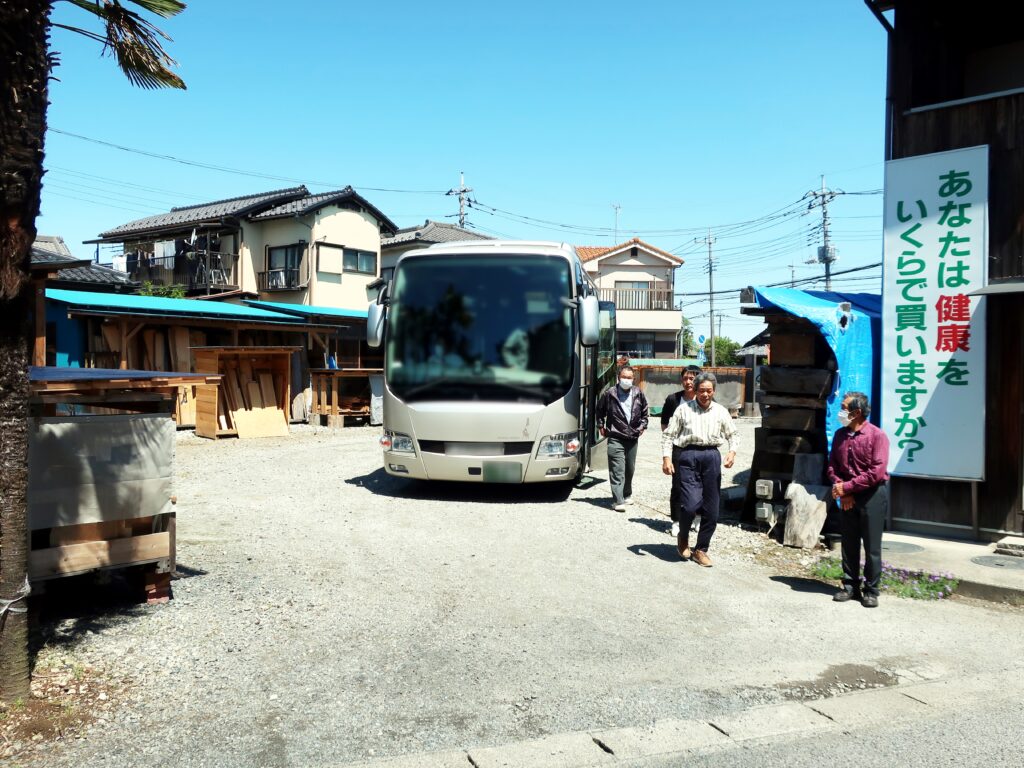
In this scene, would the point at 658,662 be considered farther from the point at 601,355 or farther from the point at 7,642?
the point at 601,355

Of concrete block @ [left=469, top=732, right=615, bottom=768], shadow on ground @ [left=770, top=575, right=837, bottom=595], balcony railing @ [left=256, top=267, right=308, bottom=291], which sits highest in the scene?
balcony railing @ [left=256, top=267, right=308, bottom=291]

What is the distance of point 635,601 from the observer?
6.28 meters

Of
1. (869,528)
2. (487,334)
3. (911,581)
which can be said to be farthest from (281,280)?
(869,528)

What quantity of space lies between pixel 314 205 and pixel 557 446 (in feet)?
69.6

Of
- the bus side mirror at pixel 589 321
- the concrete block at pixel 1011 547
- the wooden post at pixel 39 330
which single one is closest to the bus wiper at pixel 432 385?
the bus side mirror at pixel 589 321

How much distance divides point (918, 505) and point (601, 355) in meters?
5.27

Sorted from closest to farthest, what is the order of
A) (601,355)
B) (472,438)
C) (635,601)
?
(635,601), (472,438), (601,355)

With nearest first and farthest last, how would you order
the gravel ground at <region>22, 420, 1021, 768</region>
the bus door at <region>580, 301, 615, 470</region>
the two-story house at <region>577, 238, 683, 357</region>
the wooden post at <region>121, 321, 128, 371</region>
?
the gravel ground at <region>22, 420, 1021, 768</region> → the bus door at <region>580, 301, 615, 470</region> → the wooden post at <region>121, 321, 128, 371</region> → the two-story house at <region>577, 238, 683, 357</region>

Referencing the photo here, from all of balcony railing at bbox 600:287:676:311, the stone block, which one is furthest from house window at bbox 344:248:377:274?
the stone block

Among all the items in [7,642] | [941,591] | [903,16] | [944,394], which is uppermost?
[903,16]

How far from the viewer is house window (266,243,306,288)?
2905cm

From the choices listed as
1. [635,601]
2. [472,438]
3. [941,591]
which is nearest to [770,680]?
[635,601]

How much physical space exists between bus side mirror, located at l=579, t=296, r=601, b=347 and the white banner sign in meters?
3.34

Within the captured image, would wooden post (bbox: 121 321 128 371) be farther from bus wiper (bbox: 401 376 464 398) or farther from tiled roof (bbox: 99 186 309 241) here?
tiled roof (bbox: 99 186 309 241)
